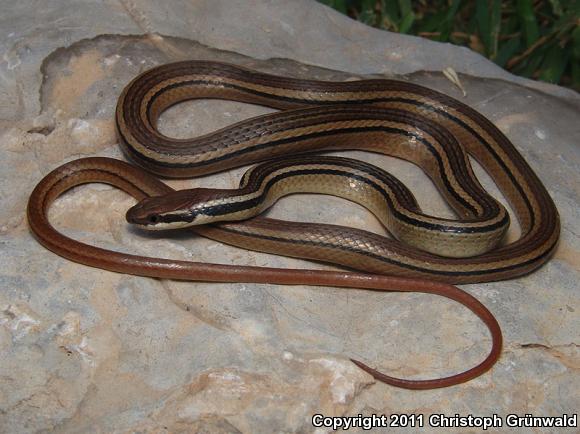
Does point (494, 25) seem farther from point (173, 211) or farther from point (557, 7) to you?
point (173, 211)

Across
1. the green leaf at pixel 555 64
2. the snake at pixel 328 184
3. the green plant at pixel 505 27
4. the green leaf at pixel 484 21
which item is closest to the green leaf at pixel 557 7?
the green plant at pixel 505 27

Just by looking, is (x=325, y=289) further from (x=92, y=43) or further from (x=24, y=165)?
(x=92, y=43)

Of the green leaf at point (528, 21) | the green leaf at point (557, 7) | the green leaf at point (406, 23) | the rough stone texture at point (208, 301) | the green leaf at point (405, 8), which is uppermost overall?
the green leaf at point (557, 7)

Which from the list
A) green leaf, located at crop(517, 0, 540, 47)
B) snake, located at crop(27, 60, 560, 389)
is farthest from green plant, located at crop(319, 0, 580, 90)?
snake, located at crop(27, 60, 560, 389)

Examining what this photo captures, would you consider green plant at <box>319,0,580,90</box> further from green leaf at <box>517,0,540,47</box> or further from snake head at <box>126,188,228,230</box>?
snake head at <box>126,188,228,230</box>

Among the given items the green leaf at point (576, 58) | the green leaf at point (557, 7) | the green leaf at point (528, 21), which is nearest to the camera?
the green leaf at point (576, 58)

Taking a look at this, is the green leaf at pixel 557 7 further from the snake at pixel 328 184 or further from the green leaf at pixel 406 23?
the snake at pixel 328 184

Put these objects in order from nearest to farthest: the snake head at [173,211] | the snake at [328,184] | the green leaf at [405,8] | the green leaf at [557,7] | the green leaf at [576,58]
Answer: the snake at [328,184] → the snake head at [173,211] → the green leaf at [576,58] → the green leaf at [557,7] → the green leaf at [405,8]
